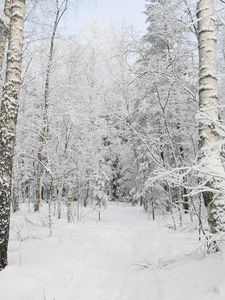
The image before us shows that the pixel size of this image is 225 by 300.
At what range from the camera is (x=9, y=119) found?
611 cm

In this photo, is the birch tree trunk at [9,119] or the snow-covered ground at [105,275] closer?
the snow-covered ground at [105,275]

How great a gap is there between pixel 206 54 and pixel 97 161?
16.7 m

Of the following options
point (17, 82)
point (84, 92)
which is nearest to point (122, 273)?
point (17, 82)

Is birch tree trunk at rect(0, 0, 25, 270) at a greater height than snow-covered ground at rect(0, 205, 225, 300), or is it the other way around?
birch tree trunk at rect(0, 0, 25, 270)

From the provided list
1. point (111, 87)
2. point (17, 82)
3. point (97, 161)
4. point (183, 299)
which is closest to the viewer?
point (183, 299)

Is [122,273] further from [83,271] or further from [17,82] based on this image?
[17,82]

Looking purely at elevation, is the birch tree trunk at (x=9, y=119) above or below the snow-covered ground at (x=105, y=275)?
above

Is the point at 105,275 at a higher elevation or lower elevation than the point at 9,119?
lower

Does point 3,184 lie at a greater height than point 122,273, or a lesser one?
greater

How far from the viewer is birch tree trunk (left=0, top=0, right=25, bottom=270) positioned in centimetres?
580

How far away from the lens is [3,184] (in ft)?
19.2

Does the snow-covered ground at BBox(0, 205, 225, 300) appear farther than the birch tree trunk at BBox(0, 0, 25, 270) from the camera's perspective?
No

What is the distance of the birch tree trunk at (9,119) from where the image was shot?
5801 mm

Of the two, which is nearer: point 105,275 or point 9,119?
point 9,119
